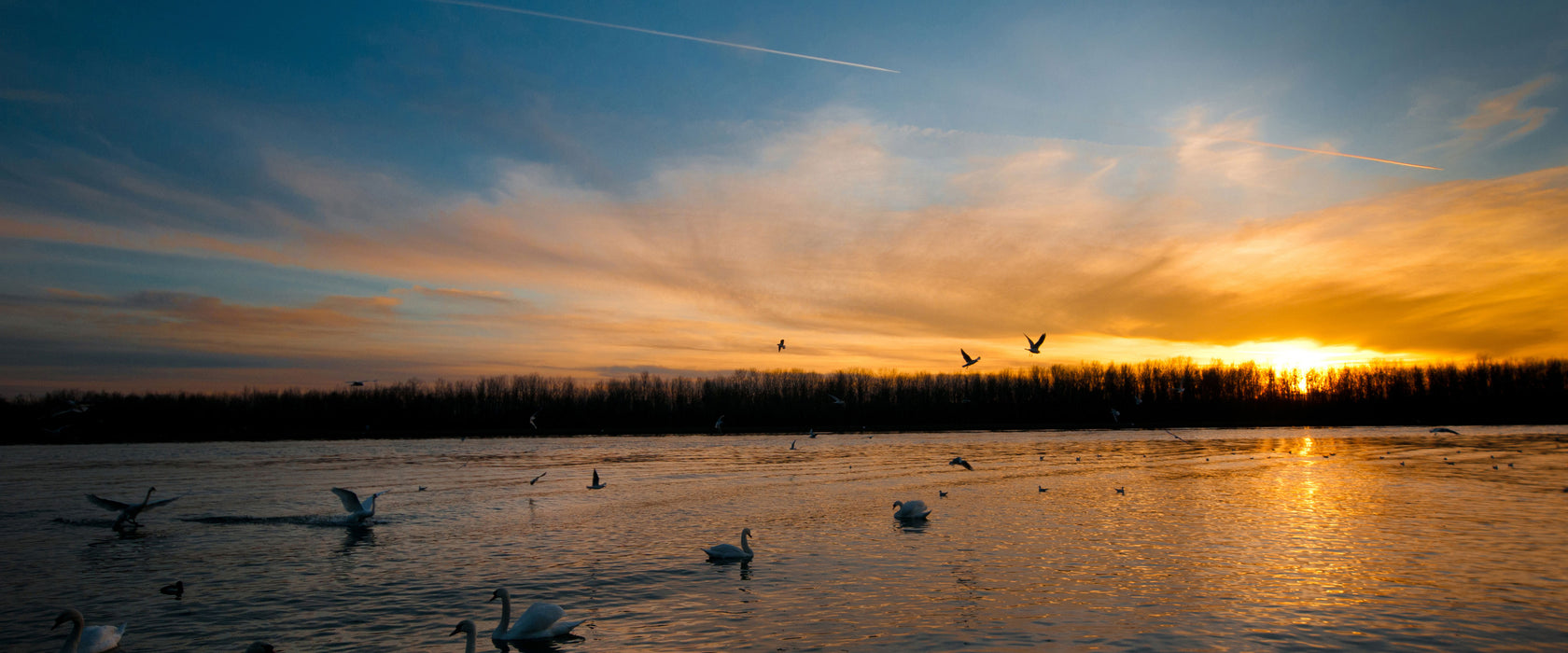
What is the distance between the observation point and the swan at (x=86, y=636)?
9.45 metres

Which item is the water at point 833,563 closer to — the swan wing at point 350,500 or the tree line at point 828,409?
the swan wing at point 350,500

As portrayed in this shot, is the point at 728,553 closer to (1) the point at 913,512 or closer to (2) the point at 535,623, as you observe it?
(2) the point at 535,623

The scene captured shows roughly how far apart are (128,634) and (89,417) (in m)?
112

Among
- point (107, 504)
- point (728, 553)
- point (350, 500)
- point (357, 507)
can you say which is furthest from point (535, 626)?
point (107, 504)

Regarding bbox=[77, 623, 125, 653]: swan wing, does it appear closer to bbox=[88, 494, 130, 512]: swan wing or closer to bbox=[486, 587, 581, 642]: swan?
bbox=[486, 587, 581, 642]: swan

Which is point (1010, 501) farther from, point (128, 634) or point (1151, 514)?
point (128, 634)

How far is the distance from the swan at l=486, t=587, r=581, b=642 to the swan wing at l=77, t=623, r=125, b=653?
4761 millimetres

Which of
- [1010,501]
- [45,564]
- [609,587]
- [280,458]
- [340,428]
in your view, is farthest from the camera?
[340,428]

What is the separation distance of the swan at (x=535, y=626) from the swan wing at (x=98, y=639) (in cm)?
476

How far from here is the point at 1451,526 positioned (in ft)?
60.5

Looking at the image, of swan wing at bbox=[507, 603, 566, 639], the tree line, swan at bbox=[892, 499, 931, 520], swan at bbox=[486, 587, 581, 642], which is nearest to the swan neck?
swan at bbox=[486, 587, 581, 642]

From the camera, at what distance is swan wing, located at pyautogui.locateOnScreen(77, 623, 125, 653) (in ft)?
32.0

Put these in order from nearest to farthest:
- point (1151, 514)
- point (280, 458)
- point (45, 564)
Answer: point (45, 564), point (1151, 514), point (280, 458)

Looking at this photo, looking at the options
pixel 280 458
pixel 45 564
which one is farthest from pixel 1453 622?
pixel 280 458
